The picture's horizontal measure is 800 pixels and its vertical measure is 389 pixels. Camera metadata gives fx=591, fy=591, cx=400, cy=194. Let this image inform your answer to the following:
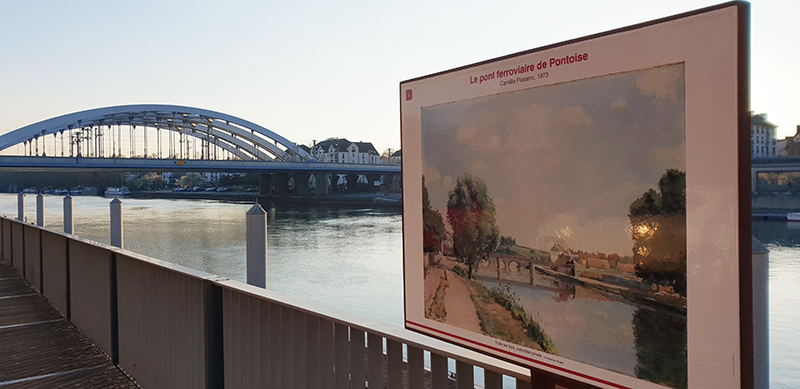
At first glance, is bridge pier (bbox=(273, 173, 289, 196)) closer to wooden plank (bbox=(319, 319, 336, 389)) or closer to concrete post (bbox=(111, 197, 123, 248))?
concrete post (bbox=(111, 197, 123, 248))

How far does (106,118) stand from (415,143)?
77.8m

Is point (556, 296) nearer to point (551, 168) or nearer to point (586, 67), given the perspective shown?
point (551, 168)

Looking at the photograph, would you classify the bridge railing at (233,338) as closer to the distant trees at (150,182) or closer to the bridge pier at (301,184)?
the bridge pier at (301,184)

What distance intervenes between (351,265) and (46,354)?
40.7ft

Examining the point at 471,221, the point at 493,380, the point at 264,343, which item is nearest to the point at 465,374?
the point at 493,380

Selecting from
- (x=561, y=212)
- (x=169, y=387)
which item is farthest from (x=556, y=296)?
(x=169, y=387)

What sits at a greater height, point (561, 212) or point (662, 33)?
point (662, 33)

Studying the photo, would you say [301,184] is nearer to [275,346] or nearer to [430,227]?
[275,346]

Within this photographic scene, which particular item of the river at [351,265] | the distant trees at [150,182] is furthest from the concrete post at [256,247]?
the distant trees at [150,182]

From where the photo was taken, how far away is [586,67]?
1.70 metres

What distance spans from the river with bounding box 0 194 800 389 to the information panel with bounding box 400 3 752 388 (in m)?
0.05

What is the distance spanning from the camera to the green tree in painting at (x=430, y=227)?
225 centimetres

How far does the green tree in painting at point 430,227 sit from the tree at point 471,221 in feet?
0.19

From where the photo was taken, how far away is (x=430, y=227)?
2.29m
